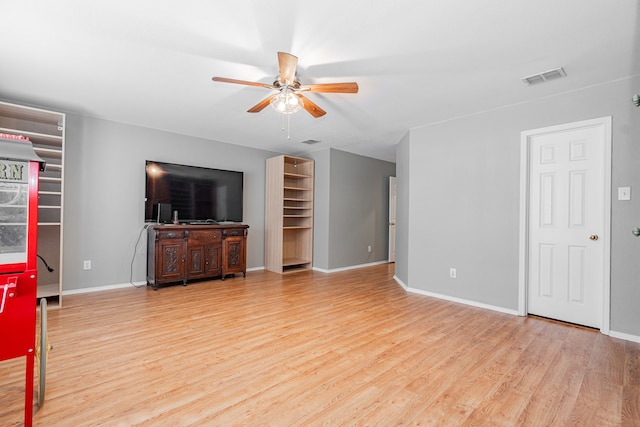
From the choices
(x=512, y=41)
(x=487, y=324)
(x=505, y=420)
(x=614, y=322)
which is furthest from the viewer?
(x=487, y=324)

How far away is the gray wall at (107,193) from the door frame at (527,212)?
4589 millimetres

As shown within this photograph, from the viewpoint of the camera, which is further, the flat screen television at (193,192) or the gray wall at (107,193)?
the flat screen television at (193,192)

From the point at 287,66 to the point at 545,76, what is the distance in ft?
7.41

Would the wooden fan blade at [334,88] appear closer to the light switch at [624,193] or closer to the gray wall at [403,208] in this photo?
the gray wall at [403,208]

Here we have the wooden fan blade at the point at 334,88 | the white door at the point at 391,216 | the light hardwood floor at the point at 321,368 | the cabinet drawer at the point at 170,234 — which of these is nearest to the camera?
the light hardwood floor at the point at 321,368

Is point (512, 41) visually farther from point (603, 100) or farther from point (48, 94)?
point (48, 94)

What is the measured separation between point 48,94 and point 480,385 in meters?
4.76

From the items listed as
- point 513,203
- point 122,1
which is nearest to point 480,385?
point 513,203

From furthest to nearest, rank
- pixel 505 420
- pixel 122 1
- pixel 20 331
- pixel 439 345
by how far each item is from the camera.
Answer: pixel 439 345, pixel 122 1, pixel 505 420, pixel 20 331

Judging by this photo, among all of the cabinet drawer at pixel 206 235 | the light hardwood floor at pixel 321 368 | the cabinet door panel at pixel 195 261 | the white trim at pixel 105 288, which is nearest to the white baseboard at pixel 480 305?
the light hardwood floor at pixel 321 368

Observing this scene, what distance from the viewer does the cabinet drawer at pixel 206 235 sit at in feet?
15.0

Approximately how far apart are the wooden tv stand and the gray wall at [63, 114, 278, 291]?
0.34 m

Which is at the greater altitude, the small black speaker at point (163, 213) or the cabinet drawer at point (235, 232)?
the small black speaker at point (163, 213)

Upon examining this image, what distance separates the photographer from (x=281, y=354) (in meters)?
2.39
